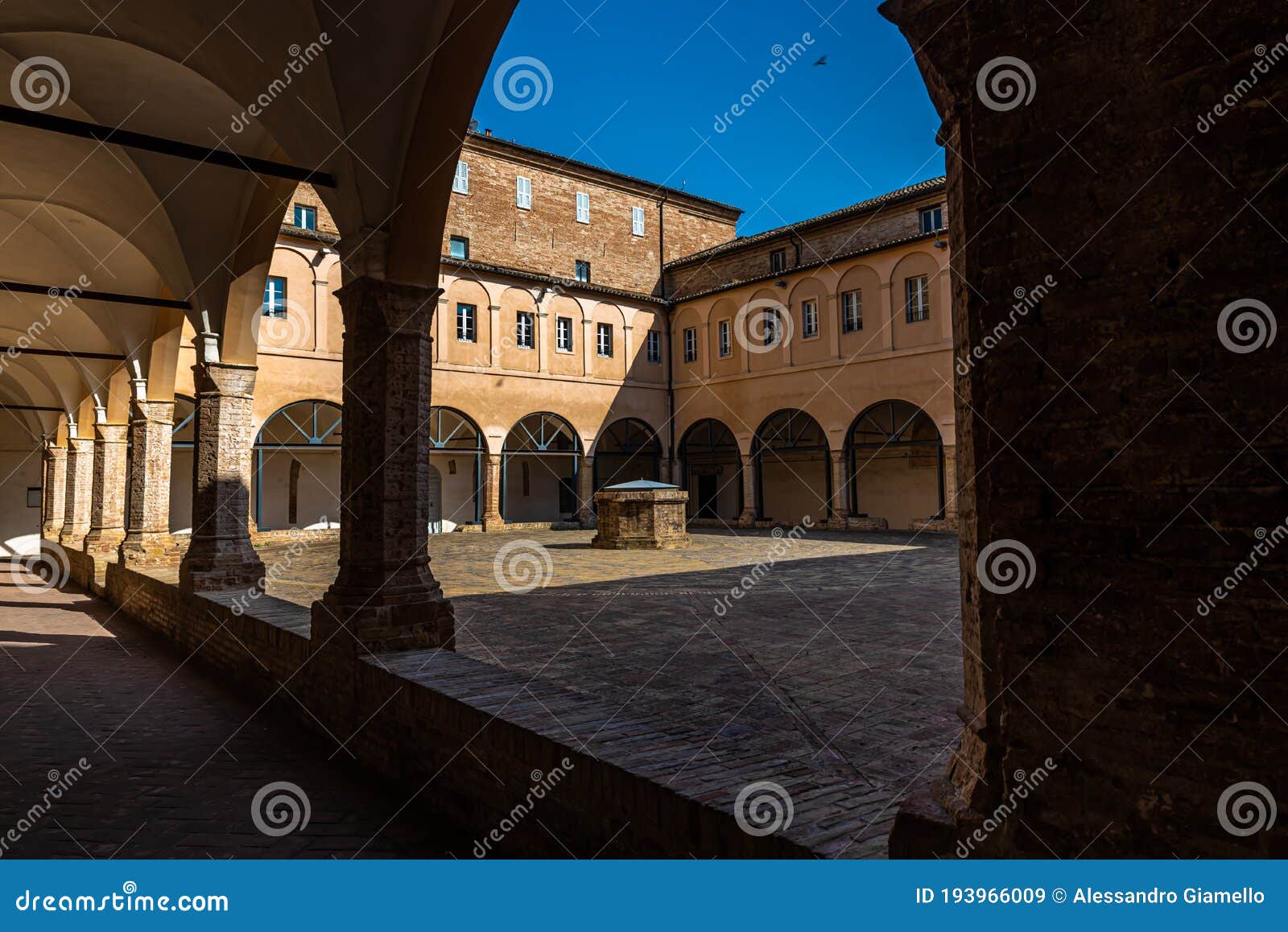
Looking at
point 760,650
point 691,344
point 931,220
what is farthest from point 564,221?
point 760,650

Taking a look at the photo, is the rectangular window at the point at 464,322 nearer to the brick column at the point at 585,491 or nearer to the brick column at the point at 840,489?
the brick column at the point at 585,491

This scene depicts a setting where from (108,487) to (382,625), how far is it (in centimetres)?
1304

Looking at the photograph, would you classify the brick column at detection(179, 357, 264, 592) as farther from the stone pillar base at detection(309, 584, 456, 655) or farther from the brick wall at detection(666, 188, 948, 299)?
the brick wall at detection(666, 188, 948, 299)

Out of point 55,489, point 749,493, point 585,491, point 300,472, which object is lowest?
point 749,493

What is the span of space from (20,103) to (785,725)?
829cm

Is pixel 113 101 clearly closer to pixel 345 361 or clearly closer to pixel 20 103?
pixel 20 103

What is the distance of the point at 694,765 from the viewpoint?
2.91 m

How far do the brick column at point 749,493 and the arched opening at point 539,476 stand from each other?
17.0 feet

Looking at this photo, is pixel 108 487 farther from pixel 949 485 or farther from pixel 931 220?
pixel 931 220

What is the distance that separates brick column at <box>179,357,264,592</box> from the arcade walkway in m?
1.04

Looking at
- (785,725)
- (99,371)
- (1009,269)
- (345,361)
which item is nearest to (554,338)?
(99,371)

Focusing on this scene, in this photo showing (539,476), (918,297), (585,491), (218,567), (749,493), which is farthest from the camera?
(539,476)

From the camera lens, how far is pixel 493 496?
23.2 m

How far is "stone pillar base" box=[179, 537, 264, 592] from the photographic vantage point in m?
8.61
